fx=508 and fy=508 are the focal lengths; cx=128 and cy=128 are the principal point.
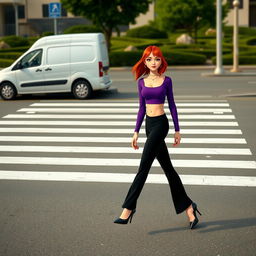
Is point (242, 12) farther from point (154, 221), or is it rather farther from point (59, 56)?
point (154, 221)

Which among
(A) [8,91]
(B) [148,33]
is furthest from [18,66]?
(B) [148,33]

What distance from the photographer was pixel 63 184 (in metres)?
6.89

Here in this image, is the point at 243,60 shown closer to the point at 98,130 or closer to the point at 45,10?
the point at 98,130

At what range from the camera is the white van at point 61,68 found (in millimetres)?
15859

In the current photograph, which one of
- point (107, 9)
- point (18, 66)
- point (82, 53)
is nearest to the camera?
point (82, 53)

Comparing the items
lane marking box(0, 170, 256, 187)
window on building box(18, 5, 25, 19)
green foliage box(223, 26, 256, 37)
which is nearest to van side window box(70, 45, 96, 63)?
lane marking box(0, 170, 256, 187)

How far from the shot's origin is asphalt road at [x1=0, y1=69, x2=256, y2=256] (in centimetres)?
485

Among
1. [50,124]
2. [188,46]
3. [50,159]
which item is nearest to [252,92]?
[50,124]

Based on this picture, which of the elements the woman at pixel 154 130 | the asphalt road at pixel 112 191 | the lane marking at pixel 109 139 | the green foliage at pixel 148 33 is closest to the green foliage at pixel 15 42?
the green foliage at pixel 148 33

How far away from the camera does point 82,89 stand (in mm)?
16031

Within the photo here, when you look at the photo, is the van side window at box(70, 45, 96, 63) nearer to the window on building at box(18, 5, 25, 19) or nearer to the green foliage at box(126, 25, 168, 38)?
the green foliage at box(126, 25, 168, 38)

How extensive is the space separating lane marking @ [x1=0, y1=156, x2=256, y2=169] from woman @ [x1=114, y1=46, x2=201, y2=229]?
8.30 feet

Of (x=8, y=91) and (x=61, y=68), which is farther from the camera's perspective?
(x=8, y=91)

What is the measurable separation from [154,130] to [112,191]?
1.64 metres
